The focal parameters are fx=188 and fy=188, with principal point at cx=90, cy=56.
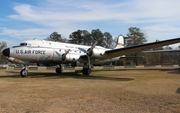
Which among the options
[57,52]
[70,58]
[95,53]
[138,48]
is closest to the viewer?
[138,48]

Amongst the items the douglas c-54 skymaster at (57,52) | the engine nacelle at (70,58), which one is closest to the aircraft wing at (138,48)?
the douglas c-54 skymaster at (57,52)

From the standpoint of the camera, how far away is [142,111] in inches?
210

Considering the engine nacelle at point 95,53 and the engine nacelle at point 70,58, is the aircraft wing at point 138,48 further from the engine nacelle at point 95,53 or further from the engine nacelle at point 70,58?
the engine nacelle at point 70,58

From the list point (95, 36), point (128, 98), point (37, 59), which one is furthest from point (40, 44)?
point (95, 36)

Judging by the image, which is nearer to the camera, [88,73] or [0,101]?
[0,101]

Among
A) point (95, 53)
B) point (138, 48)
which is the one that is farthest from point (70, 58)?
point (138, 48)

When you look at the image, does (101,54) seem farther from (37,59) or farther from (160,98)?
(160,98)

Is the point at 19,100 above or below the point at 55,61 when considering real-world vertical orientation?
below

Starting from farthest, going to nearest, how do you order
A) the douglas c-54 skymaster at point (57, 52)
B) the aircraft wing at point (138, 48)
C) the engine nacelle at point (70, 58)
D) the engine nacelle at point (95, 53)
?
the engine nacelle at point (70, 58)
the engine nacelle at point (95, 53)
the douglas c-54 skymaster at point (57, 52)
the aircraft wing at point (138, 48)

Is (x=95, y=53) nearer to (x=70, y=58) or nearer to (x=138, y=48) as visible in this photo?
(x=70, y=58)

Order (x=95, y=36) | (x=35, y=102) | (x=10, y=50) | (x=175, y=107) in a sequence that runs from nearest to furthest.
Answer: (x=175, y=107), (x=35, y=102), (x=10, y=50), (x=95, y=36)

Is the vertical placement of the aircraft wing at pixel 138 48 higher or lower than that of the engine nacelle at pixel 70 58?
higher

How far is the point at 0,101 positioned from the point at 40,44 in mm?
10410

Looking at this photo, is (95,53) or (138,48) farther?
A: (95,53)
